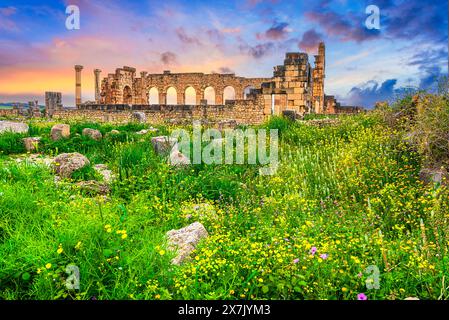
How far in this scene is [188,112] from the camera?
18.2m

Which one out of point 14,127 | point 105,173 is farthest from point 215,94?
point 105,173

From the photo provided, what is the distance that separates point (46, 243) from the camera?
3.19 m

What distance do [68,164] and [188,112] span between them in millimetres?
12431

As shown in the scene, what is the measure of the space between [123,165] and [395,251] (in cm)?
469

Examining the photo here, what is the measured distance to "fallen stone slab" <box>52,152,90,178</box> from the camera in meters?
5.92

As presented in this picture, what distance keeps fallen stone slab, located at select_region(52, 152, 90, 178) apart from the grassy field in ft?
0.85

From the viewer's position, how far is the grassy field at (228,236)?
2.88 metres

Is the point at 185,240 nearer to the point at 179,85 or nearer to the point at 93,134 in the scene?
the point at 93,134

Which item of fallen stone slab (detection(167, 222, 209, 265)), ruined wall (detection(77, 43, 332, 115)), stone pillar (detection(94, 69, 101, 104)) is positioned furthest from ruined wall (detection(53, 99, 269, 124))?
stone pillar (detection(94, 69, 101, 104))

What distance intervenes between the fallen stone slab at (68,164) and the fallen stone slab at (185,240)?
300 cm
